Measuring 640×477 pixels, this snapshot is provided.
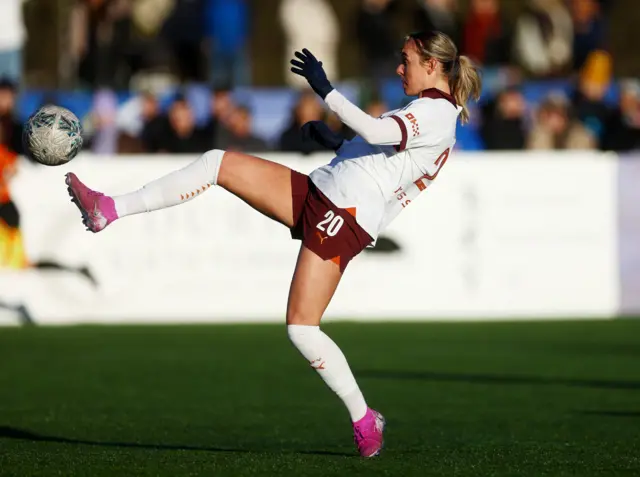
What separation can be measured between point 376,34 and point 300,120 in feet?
6.64

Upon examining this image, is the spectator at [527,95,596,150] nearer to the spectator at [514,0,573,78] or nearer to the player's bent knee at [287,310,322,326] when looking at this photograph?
the spectator at [514,0,573,78]

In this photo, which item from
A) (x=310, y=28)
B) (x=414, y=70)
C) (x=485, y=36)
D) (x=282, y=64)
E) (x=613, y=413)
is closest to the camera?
(x=414, y=70)

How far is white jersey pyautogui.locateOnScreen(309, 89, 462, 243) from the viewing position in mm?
7141

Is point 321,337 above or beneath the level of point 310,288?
beneath

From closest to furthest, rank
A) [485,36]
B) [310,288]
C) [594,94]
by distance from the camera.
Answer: [310,288] < [594,94] < [485,36]

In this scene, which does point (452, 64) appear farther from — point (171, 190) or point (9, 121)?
point (9, 121)

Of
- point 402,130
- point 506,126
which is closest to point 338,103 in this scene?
point 402,130

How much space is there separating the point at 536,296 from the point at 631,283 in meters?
1.09

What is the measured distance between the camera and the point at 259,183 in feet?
23.8

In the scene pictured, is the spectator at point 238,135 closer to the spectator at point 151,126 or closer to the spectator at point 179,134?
the spectator at point 179,134

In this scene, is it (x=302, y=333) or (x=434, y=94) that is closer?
(x=302, y=333)

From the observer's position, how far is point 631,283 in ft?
53.8

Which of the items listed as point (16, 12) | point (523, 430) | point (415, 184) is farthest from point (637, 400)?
point (16, 12)

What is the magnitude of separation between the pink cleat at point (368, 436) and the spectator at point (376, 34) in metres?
11.2
